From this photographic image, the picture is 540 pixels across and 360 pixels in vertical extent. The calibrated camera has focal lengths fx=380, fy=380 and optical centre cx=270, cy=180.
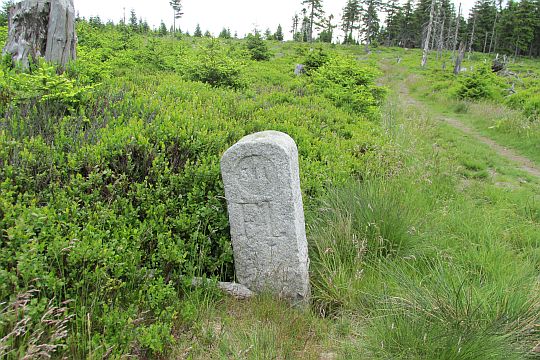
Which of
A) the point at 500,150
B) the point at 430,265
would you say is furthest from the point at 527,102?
the point at 430,265

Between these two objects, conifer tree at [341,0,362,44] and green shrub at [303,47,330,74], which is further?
conifer tree at [341,0,362,44]

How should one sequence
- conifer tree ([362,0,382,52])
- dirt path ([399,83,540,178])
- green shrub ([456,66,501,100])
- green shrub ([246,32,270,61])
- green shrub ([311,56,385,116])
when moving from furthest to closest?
conifer tree ([362,0,382,52]) → green shrub ([246,32,270,61]) → green shrub ([456,66,501,100]) → green shrub ([311,56,385,116]) → dirt path ([399,83,540,178])

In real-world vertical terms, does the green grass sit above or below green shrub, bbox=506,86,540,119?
below

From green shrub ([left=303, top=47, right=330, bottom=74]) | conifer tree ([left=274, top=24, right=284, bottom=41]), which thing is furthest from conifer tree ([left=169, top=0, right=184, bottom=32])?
green shrub ([left=303, top=47, right=330, bottom=74])

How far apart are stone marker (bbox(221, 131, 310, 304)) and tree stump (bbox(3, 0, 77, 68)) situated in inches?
168

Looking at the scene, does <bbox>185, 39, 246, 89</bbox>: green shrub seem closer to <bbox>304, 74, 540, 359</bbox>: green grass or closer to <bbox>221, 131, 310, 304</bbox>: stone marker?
<bbox>304, 74, 540, 359</bbox>: green grass

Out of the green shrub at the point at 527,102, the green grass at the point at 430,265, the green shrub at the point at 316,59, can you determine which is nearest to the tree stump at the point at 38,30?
the green grass at the point at 430,265

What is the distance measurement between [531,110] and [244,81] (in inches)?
379

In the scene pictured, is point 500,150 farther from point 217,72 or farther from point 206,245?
point 206,245

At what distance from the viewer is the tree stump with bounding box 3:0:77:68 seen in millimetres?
6000

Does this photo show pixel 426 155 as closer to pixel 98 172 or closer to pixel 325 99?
pixel 325 99

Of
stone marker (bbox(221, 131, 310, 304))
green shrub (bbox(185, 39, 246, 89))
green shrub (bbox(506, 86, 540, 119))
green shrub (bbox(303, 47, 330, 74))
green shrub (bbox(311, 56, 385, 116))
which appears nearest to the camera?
stone marker (bbox(221, 131, 310, 304))

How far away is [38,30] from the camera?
239 inches

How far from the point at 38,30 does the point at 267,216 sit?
5.27 meters
